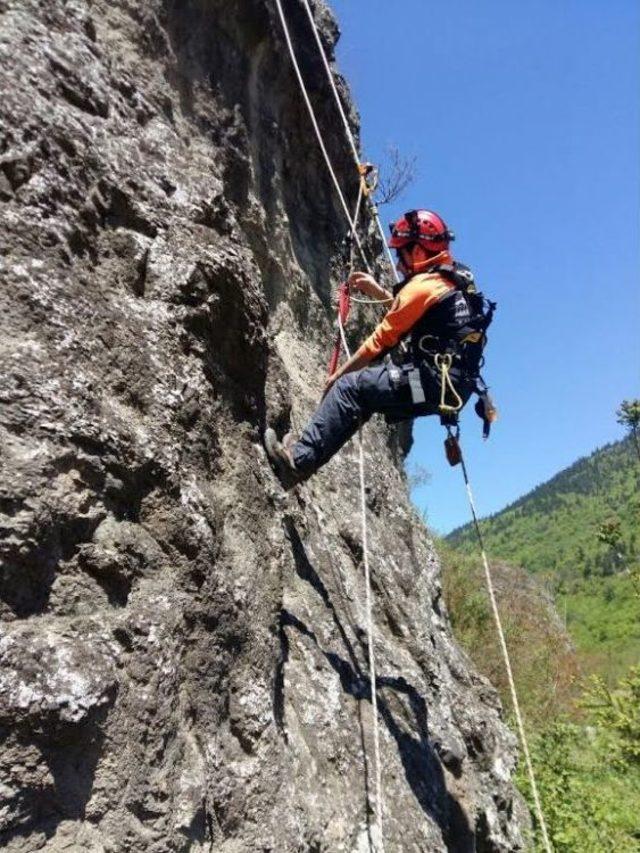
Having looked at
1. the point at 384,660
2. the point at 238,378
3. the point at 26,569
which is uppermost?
the point at 238,378

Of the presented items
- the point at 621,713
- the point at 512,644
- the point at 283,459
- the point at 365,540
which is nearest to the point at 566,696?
the point at 512,644

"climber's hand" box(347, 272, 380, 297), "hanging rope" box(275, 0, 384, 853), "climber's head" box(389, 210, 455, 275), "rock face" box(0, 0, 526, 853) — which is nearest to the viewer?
"rock face" box(0, 0, 526, 853)

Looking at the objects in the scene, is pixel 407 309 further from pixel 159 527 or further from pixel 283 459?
pixel 159 527

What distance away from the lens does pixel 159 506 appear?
10.5 ft

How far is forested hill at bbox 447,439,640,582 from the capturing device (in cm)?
10644

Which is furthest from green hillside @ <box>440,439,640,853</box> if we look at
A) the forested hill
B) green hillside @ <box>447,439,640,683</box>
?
the forested hill

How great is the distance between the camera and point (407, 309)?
495 centimetres

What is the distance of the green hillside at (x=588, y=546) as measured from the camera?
22469mm

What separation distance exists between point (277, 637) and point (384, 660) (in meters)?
1.78

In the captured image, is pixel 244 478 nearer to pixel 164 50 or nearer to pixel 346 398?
pixel 346 398

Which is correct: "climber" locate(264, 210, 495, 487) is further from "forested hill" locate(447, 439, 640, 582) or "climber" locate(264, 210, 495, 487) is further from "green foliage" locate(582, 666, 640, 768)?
"forested hill" locate(447, 439, 640, 582)

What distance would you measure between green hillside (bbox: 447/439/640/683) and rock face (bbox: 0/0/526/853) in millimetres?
6044

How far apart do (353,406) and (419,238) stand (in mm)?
1378

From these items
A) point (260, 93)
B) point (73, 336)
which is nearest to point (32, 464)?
point (73, 336)
